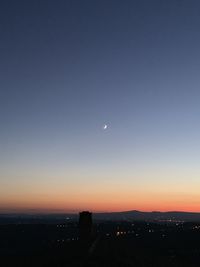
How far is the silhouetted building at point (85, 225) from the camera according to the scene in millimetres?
36688

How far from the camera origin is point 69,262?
1969 centimetres

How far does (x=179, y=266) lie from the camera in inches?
1097

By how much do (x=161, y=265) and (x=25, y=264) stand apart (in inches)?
354

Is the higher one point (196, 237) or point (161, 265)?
point (196, 237)

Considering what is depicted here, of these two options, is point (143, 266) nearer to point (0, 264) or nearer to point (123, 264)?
point (123, 264)

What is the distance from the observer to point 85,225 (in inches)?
1491

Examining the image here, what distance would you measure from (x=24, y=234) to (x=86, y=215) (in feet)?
497

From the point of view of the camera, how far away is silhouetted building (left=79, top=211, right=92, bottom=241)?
3669 cm

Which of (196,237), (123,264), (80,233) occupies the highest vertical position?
(196,237)

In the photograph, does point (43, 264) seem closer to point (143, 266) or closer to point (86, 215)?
point (143, 266)

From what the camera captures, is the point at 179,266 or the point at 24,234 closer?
the point at 179,266

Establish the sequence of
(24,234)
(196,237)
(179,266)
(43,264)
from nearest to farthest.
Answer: (43,264) < (179,266) < (196,237) < (24,234)

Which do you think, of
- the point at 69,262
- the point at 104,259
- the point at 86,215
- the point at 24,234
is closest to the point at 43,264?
the point at 69,262

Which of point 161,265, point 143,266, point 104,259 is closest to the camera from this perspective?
point 104,259
